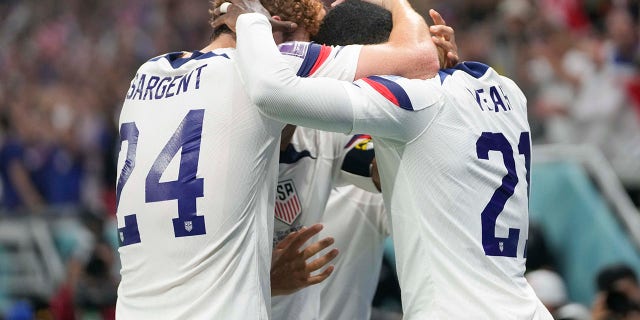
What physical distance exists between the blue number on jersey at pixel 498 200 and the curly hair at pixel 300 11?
856 mm

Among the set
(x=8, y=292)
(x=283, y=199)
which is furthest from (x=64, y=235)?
(x=283, y=199)

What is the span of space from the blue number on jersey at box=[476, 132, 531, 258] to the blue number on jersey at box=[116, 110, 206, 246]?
3.40ft

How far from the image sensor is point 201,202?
4207 mm

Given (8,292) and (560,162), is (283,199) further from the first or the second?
(8,292)

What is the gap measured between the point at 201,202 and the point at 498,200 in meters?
1.11

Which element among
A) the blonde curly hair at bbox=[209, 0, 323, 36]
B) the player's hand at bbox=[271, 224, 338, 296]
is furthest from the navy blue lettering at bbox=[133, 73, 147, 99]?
the player's hand at bbox=[271, 224, 338, 296]

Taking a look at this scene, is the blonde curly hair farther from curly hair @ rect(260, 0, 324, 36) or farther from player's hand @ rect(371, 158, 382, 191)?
player's hand @ rect(371, 158, 382, 191)

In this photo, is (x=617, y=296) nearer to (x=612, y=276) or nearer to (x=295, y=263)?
(x=612, y=276)

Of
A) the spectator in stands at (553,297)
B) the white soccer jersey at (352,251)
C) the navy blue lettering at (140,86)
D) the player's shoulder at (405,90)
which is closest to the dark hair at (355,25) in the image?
the player's shoulder at (405,90)

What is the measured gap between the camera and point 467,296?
4207mm

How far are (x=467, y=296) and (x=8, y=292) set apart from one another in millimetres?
9400

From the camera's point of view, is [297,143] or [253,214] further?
[297,143]

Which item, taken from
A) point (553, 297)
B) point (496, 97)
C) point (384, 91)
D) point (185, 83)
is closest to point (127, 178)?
point (185, 83)

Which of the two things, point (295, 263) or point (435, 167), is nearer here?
point (435, 167)
